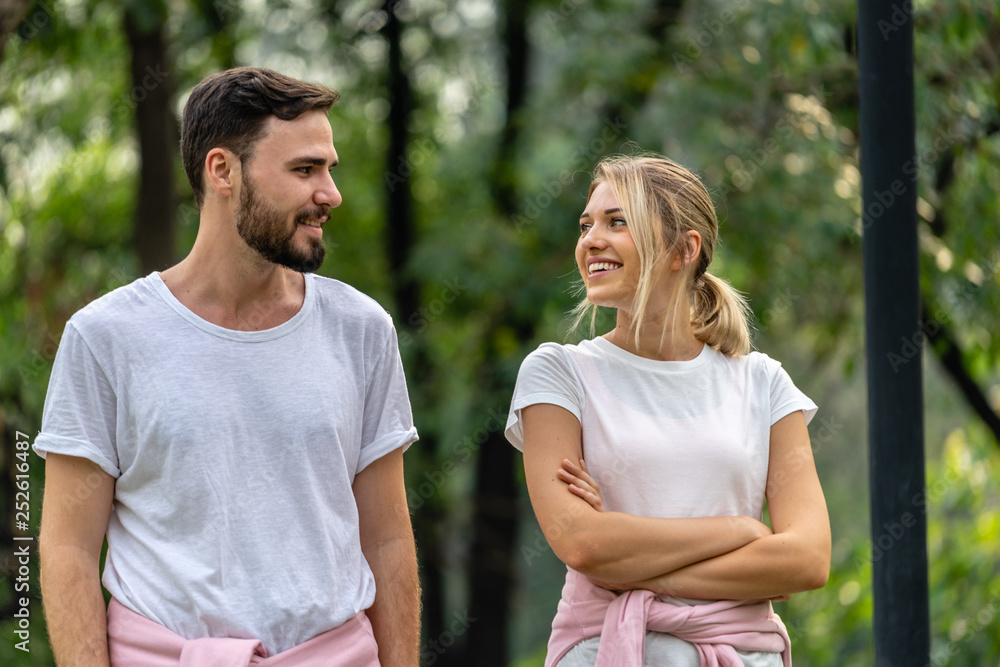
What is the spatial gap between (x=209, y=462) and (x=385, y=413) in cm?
36

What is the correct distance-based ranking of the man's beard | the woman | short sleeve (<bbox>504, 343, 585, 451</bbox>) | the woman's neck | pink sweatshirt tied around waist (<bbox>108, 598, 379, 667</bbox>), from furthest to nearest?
the woman's neck < short sleeve (<bbox>504, 343, 585, 451</bbox>) < the woman < the man's beard < pink sweatshirt tied around waist (<bbox>108, 598, 379, 667</bbox>)

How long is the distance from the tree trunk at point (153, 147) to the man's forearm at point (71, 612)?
11.8 ft

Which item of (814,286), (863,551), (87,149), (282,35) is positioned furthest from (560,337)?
(87,149)

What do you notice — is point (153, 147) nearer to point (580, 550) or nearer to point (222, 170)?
point (222, 170)

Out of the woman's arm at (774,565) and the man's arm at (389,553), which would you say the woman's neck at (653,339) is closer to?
the woman's arm at (774,565)

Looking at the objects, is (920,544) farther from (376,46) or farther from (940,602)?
(376,46)

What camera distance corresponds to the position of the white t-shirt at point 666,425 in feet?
6.86

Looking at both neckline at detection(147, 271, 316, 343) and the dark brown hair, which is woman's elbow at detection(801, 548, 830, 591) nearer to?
neckline at detection(147, 271, 316, 343)

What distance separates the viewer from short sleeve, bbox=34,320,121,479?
1812 millimetres

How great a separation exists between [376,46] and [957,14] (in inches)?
169

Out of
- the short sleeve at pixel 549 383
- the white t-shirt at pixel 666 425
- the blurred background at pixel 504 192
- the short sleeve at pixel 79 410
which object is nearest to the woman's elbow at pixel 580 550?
the white t-shirt at pixel 666 425

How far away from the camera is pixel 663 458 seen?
209cm

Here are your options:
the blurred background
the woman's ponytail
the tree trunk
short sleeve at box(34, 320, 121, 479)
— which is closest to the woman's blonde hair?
the woman's ponytail

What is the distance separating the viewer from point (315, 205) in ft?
6.36
